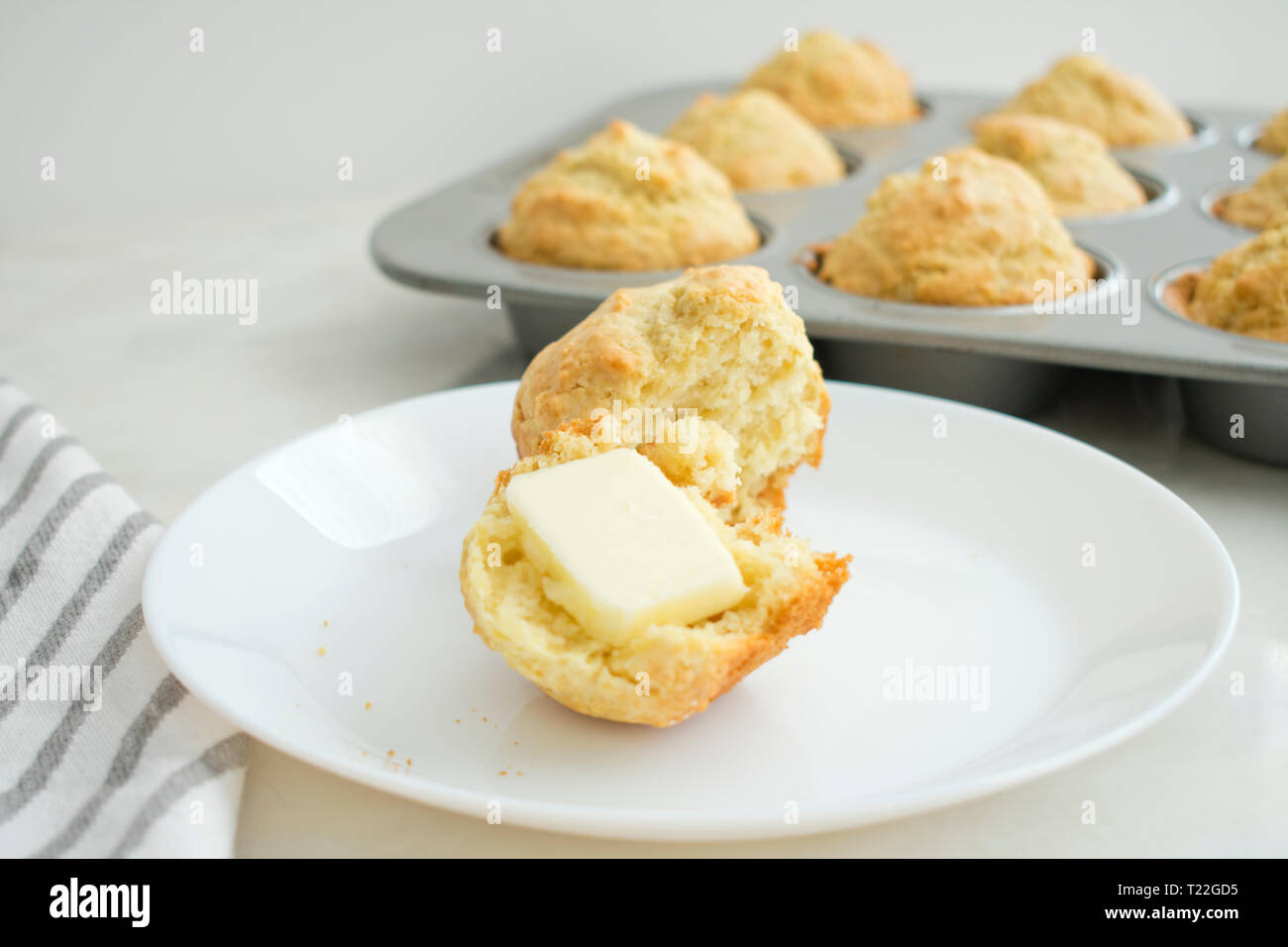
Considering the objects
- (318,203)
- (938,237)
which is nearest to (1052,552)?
(938,237)

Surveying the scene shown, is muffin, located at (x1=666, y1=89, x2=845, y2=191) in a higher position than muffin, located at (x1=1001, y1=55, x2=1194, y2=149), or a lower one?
lower

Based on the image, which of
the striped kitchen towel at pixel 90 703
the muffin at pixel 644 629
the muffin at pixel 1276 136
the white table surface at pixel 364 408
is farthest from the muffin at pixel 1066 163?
the striped kitchen towel at pixel 90 703

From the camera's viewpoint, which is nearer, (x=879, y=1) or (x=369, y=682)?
(x=369, y=682)

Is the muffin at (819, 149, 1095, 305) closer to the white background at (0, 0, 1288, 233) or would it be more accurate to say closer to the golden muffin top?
the golden muffin top

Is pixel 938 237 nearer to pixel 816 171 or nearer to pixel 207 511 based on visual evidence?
pixel 816 171

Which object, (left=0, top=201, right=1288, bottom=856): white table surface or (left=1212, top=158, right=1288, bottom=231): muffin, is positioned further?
(left=1212, top=158, right=1288, bottom=231): muffin

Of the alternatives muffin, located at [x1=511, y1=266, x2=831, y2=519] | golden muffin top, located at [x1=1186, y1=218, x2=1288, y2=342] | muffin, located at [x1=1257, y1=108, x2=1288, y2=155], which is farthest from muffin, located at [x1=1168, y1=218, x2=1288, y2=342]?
muffin, located at [x1=1257, y1=108, x2=1288, y2=155]

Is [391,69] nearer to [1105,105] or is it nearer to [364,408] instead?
[364,408]
